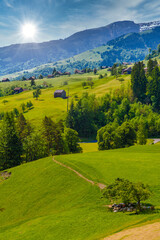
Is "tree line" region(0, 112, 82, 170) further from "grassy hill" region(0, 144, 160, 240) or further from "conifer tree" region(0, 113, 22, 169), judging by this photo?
"grassy hill" region(0, 144, 160, 240)

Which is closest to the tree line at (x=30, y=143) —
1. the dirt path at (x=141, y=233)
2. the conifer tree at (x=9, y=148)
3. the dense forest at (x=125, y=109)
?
the conifer tree at (x=9, y=148)

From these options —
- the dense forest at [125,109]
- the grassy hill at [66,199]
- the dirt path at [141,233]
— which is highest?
the dense forest at [125,109]

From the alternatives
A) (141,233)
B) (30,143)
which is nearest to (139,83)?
(30,143)

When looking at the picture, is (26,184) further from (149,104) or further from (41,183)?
(149,104)

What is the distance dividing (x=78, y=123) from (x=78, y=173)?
10561 cm

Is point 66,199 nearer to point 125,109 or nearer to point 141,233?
point 141,233

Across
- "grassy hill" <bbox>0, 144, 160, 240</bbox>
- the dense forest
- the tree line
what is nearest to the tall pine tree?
the dense forest

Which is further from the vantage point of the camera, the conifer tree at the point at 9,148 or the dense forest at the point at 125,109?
the dense forest at the point at 125,109

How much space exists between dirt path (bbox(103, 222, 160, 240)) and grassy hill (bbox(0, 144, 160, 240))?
6.41 feet

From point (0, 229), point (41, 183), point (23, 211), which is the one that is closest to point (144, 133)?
point (41, 183)

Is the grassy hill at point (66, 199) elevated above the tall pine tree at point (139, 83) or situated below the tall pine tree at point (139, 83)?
below

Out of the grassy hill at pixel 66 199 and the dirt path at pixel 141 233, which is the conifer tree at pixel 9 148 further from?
the dirt path at pixel 141 233

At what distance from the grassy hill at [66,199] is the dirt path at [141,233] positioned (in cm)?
195

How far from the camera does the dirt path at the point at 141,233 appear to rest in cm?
2442
